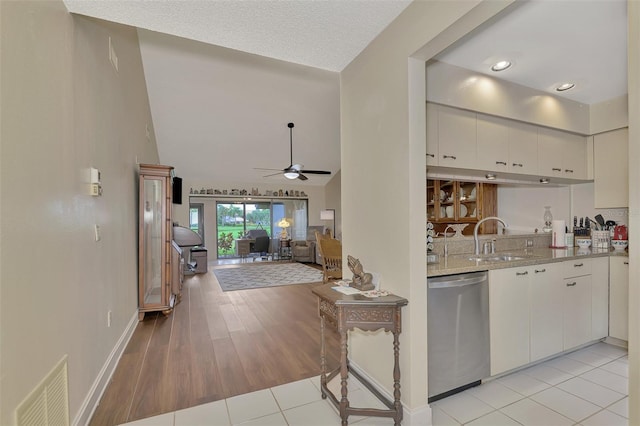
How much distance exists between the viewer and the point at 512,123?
2.88 m

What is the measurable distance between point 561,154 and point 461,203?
132cm

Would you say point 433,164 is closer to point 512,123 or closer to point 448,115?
point 448,115

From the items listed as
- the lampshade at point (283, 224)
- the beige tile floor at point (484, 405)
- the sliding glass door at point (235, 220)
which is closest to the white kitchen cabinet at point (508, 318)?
the beige tile floor at point (484, 405)

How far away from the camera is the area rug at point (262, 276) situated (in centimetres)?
589

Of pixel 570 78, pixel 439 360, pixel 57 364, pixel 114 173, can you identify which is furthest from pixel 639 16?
pixel 114 173

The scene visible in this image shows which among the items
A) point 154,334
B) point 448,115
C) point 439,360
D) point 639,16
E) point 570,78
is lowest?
point 154,334

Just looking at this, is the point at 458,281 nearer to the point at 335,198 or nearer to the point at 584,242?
the point at 584,242

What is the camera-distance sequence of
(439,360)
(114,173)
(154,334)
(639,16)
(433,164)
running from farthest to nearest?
(154,334) < (114,173) < (433,164) < (439,360) < (639,16)

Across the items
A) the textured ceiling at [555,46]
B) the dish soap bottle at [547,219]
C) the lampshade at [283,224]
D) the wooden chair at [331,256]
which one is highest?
the textured ceiling at [555,46]

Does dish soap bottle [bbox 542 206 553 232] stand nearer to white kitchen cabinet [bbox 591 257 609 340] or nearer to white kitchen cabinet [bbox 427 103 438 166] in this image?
white kitchen cabinet [bbox 591 257 609 340]

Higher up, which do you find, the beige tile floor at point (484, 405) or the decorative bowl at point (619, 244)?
the decorative bowl at point (619, 244)

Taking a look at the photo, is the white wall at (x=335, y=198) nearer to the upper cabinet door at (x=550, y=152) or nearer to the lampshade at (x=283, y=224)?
the lampshade at (x=283, y=224)

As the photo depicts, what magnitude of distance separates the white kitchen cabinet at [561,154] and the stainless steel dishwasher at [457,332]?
181 cm

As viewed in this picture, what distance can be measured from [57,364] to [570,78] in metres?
4.34
